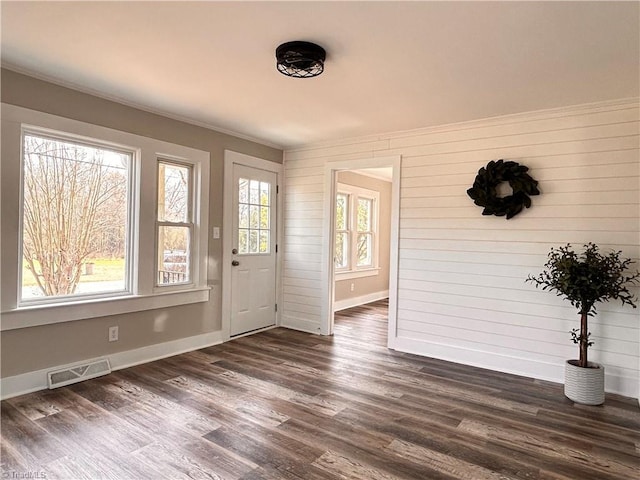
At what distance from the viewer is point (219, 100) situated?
137 inches

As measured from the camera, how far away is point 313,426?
8.43 ft

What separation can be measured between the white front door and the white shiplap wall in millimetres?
1149

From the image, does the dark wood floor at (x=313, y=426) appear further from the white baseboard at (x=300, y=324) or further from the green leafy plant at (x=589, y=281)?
the white baseboard at (x=300, y=324)

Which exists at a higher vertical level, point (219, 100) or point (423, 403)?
point (219, 100)

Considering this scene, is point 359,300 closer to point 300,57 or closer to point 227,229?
point 227,229

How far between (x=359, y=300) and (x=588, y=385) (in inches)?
172

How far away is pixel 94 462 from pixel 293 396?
1371 millimetres

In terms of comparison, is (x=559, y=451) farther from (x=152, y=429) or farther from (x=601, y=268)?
(x=152, y=429)

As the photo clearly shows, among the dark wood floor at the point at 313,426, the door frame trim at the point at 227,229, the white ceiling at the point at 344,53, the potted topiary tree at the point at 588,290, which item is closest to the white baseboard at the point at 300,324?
the door frame trim at the point at 227,229

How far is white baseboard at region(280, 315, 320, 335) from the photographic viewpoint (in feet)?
16.5

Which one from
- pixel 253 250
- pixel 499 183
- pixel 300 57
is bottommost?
pixel 253 250

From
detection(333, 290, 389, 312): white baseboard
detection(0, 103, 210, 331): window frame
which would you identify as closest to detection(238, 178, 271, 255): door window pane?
detection(0, 103, 210, 331): window frame


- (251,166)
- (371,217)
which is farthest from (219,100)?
(371,217)

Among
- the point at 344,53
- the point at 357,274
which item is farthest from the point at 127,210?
the point at 357,274
